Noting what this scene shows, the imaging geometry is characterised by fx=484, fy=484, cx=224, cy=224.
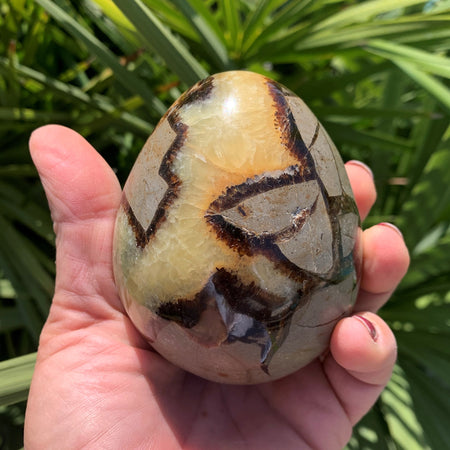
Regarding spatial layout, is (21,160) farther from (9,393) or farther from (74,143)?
(9,393)

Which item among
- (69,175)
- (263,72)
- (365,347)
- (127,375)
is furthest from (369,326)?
(263,72)

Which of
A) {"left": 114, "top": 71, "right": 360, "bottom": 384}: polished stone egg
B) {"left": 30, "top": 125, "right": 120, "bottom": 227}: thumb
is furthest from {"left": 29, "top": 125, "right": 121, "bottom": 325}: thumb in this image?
{"left": 114, "top": 71, "right": 360, "bottom": 384}: polished stone egg

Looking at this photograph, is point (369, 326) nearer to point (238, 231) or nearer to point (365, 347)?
point (365, 347)

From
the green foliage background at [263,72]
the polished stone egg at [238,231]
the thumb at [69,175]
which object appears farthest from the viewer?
the green foliage background at [263,72]

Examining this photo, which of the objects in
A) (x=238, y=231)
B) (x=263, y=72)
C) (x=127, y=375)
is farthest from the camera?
(x=263, y=72)

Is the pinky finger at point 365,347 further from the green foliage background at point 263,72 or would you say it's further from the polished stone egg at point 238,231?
the green foliage background at point 263,72

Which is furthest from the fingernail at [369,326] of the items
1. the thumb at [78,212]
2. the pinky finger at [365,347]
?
the thumb at [78,212]

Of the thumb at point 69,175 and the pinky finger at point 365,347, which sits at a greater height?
the thumb at point 69,175
